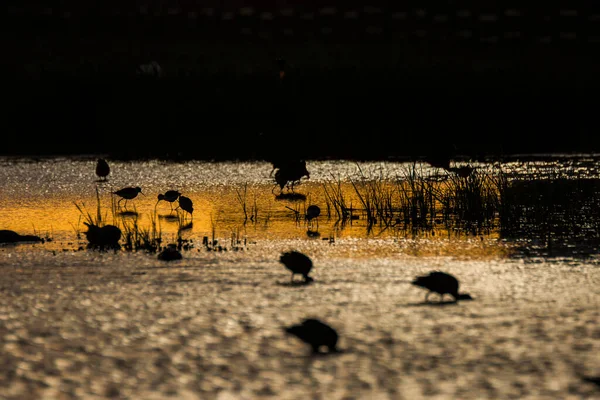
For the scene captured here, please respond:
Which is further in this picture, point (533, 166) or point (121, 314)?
point (533, 166)

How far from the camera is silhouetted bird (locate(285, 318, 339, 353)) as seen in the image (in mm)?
4027

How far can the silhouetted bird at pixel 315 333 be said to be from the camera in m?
4.03

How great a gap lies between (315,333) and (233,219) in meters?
4.23

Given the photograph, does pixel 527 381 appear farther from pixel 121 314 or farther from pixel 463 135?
pixel 463 135

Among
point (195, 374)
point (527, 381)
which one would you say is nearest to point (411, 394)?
point (527, 381)

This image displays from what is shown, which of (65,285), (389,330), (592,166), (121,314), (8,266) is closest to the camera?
(389,330)

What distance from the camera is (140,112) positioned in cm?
1797

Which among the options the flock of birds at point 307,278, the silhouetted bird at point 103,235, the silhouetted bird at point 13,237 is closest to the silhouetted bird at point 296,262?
the flock of birds at point 307,278

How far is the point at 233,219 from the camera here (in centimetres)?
820

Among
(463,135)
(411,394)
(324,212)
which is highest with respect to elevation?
(463,135)

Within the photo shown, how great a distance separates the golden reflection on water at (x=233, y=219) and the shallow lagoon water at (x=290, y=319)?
0.14ft

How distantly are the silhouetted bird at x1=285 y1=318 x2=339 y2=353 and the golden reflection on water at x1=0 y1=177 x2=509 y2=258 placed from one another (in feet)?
7.91

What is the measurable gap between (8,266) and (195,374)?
2.57m

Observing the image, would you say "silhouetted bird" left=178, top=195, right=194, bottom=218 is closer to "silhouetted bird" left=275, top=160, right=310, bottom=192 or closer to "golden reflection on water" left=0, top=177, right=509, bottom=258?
"golden reflection on water" left=0, top=177, right=509, bottom=258
